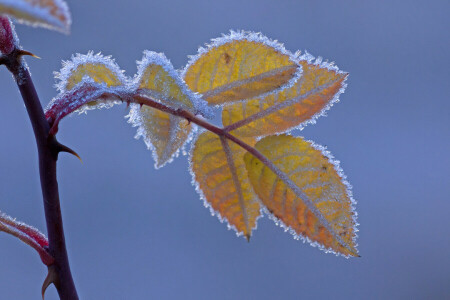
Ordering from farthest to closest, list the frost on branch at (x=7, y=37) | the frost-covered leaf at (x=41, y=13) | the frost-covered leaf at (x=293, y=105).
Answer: the frost-covered leaf at (x=293, y=105) < the frost on branch at (x=7, y=37) < the frost-covered leaf at (x=41, y=13)

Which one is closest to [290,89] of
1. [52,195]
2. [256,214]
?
[256,214]

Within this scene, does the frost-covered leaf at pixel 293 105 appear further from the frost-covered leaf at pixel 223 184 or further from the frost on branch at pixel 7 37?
the frost on branch at pixel 7 37

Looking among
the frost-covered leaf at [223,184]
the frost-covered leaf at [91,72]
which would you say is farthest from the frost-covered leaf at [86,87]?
the frost-covered leaf at [223,184]

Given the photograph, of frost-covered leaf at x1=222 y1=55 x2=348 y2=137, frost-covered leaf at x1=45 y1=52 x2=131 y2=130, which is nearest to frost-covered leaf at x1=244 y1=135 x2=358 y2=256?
frost-covered leaf at x1=222 y1=55 x2=348 y2=137

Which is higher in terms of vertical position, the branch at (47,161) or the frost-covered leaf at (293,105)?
the frost-covered leaf at (293,105)

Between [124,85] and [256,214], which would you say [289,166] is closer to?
[256,214]

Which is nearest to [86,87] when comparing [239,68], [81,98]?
[81,98]
